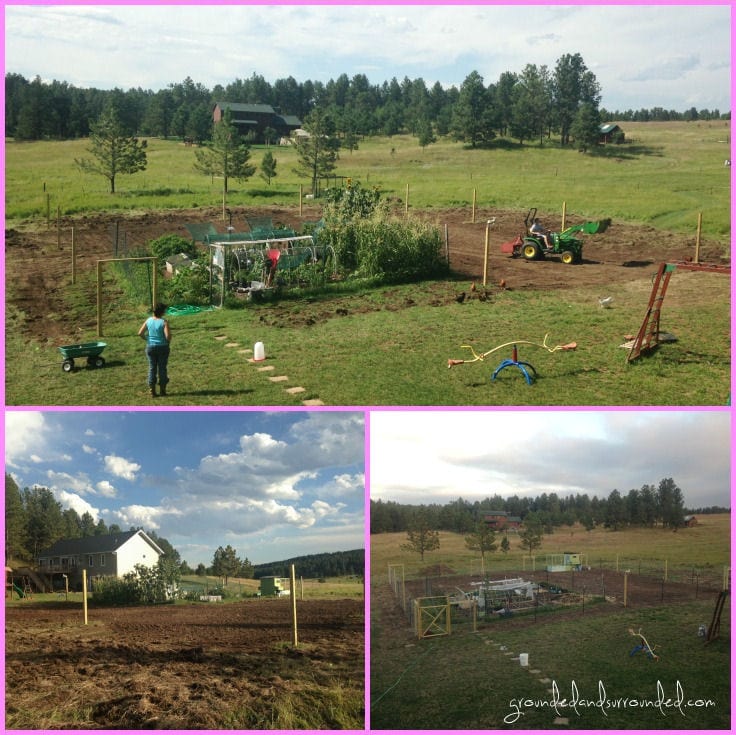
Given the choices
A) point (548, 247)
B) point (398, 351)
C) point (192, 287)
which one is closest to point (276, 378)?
point (398, 351)

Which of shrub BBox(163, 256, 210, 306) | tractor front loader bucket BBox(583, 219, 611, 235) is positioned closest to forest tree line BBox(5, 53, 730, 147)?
tractor front loader bucket BBox(583, 219, 611, 235)

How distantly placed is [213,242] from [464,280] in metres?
5.76

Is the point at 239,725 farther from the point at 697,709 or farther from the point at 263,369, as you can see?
the point at 263,369

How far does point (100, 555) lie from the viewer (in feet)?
35.1

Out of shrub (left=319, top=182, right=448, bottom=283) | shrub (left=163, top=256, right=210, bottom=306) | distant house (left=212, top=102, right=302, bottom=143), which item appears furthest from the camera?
distant house (left=212, top=102, right=302, bottom=143)

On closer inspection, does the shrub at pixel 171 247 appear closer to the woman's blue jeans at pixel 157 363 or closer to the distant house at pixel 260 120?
the woman's blue jeans at pixel 157 363

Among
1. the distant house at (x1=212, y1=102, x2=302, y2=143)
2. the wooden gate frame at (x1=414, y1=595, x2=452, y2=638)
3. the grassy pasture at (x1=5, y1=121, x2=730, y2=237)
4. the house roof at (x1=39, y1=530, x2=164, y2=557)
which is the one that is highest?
the distant house at (x1=212, y1=102, x2=302, y2=143)

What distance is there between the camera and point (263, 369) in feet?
39.6

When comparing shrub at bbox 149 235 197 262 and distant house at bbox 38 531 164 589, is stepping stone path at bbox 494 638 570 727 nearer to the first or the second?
distant house at bbox 38 531 164 589

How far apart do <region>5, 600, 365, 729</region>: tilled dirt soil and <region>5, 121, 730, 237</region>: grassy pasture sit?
748 inches

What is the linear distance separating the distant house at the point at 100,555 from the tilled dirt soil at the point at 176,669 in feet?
3.09

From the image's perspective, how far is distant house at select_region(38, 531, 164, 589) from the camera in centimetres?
1038

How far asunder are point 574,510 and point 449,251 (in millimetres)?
11784

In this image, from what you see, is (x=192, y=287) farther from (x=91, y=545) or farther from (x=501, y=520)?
(x=501, y=520)
